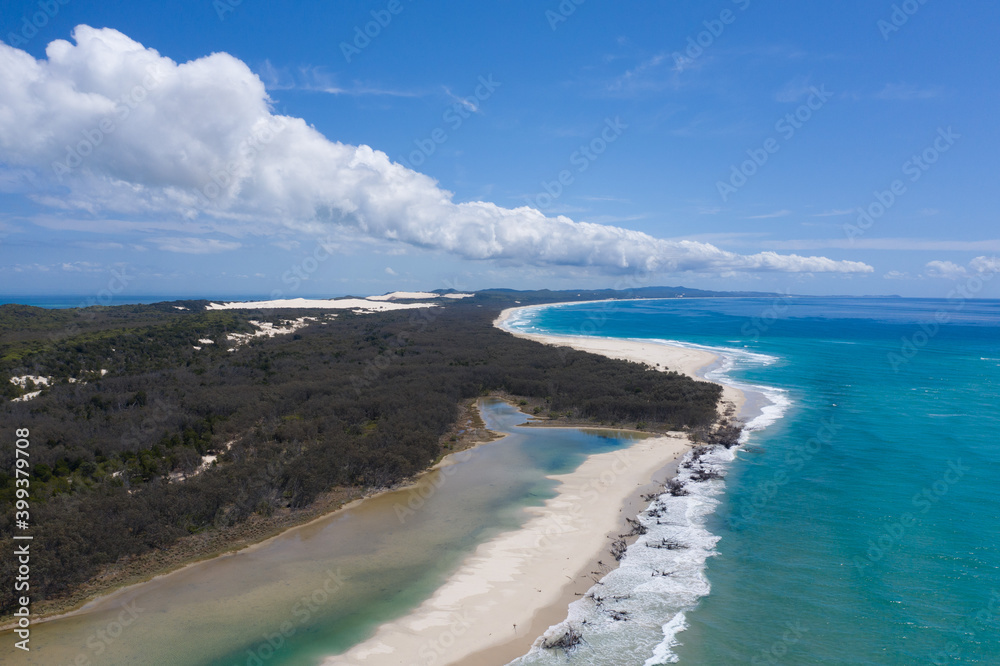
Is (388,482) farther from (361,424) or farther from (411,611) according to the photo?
(411,611)

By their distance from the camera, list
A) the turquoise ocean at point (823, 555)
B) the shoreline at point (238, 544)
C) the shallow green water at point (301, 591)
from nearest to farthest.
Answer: the shallow green water at point (301, 591) → the turquoise ocean at point (823, 555) → the shoreline at point (238, 544)

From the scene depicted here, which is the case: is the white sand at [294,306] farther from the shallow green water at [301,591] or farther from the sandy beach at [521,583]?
A: the sandy beach at [521,583]

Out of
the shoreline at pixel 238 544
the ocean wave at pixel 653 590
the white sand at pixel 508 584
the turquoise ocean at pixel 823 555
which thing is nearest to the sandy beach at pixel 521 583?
the white sand at pixel 508 584

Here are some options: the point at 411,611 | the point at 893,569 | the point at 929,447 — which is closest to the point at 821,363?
the point at 929,447

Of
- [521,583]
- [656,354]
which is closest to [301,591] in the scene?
[521,583]

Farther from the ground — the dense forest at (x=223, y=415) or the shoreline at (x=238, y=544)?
the dense forest at (x=223, y=415)

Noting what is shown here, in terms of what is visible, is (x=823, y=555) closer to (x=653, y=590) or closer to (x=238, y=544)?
(x=653, y=590)
